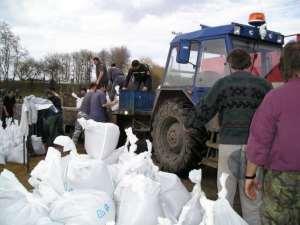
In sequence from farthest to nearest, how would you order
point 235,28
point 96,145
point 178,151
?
point 178,151 → point 235,28 → point 96,145

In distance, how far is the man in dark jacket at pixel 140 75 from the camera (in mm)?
7547

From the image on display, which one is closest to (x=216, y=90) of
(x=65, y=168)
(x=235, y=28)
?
(x=65, y=168)

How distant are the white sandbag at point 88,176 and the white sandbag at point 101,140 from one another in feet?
1.48

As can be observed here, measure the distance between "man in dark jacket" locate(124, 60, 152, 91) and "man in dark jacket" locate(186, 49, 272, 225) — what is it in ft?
15.4

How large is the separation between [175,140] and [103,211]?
10.1 feet

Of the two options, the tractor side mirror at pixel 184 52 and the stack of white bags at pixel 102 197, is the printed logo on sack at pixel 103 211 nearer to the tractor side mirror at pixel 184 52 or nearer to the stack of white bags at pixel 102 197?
the stack of white bags at pixel 102 197

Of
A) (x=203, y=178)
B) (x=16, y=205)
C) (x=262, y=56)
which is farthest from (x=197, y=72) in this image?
(x=16, y=205)

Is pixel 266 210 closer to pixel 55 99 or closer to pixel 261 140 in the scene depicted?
pixel 261 140

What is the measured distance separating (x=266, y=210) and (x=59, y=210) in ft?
3.86

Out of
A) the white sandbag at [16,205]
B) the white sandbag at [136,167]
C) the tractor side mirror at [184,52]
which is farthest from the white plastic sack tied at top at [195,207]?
the tractor side mirror at [184,52]

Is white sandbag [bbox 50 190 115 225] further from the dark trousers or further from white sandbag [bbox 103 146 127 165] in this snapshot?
the dark trousers

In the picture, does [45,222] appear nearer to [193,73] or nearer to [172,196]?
[172,196]

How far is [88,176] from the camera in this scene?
111 inches

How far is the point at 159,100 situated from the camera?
19.9 ft
